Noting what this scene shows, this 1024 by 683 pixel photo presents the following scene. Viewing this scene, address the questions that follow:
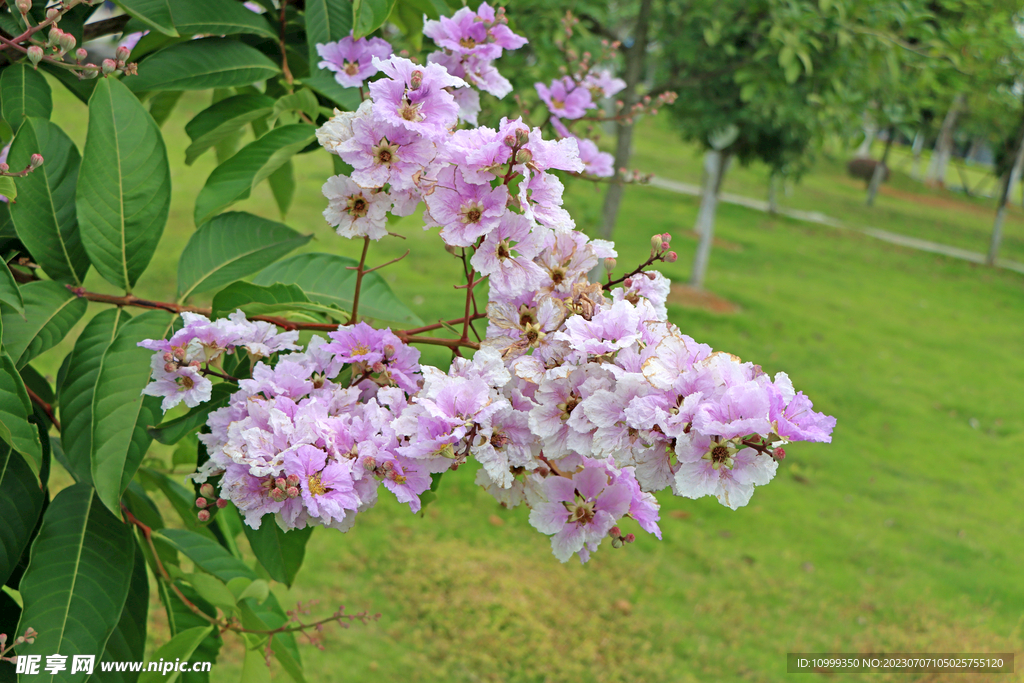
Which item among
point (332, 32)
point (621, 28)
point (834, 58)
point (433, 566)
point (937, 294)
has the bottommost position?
point (937, 294)

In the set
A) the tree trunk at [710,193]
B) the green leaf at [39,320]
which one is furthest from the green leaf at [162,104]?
the tree trunk at [710,193]

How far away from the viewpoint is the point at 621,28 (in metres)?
6.96

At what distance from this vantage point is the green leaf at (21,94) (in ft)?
3.95

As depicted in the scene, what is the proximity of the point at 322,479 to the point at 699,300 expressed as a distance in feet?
28.1

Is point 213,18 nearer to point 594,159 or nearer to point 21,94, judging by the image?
point 21,94

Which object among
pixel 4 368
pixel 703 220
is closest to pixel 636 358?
pixel 4 368

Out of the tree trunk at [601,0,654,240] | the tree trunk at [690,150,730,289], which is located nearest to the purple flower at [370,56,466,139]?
the tree trunk at [601,0,654,240]

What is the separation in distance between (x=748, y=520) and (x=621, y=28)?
14.4 feet

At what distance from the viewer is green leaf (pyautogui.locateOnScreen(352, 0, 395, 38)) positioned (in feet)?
3.82

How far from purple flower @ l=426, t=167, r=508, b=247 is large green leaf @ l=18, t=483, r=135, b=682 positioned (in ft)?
2.42

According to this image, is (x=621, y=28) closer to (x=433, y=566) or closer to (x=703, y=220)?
(x=703, y=220)

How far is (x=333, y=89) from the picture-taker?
136cm

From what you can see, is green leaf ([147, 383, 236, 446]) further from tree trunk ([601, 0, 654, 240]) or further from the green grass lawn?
tree trunk ([601, 0, 654, 240])

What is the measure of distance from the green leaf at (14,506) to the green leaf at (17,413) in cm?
15
